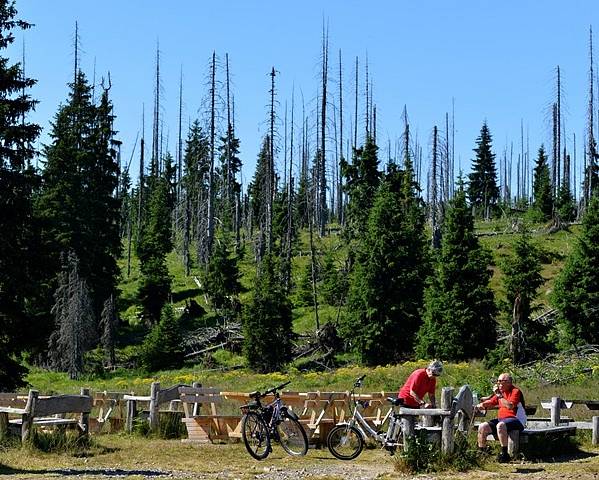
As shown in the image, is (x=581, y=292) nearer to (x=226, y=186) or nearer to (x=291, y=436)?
(x=291, y=436)

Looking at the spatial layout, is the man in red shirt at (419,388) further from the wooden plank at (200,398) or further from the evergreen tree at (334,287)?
the evergreen tree at (334,287)

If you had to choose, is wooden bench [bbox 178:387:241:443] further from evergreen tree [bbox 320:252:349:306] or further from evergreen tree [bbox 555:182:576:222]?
evergreen tree [bbox 555:182:576:222]

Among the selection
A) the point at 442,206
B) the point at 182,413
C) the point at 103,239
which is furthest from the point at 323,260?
the point at 182,413

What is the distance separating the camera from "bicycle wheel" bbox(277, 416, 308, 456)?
1438cm

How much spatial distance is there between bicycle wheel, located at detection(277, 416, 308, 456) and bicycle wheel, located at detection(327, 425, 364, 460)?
1.64 ft

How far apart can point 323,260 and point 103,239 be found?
17803mm

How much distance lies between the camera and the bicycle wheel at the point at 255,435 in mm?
14081

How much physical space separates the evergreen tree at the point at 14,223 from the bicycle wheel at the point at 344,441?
41.1 ft

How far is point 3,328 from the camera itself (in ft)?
76.6

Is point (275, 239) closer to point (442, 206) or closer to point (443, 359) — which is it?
point (442, 206)

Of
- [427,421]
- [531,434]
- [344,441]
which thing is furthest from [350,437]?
[531,434]

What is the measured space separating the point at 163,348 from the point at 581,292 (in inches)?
818

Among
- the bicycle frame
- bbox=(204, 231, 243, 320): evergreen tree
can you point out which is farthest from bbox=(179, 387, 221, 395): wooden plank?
bbox=(204, 231, 243, 320): evergreen tree

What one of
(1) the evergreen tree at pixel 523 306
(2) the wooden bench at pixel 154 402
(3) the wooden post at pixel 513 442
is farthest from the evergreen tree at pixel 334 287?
(3) the wooden post at pixel 513 442
